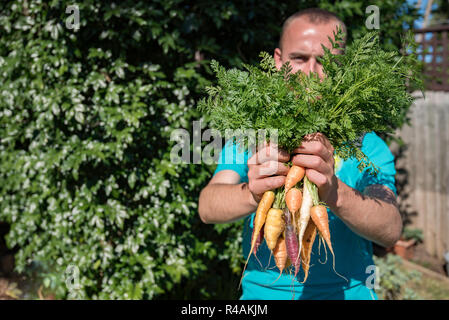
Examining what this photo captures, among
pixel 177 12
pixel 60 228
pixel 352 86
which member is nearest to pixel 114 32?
pixel 177 12

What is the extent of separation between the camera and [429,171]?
6188mm

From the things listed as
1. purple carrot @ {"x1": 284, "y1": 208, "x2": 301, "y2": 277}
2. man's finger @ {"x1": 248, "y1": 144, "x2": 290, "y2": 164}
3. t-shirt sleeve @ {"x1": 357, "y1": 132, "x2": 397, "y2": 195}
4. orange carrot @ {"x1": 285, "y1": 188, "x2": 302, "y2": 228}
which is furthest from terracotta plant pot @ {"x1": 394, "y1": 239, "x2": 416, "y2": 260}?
man's finger @ {"x1": 248, "y1": 144, "x2": 290, "y2": 164}

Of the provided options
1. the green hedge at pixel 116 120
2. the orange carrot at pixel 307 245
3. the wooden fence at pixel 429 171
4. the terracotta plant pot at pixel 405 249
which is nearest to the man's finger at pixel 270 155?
the orange carrot at pixel 307 245

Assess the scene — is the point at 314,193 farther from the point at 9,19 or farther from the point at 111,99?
the point at 9,19

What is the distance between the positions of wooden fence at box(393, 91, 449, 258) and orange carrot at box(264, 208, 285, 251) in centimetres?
520

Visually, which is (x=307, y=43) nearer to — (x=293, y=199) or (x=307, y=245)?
(x=293, y=199)

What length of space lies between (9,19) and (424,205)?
6394 mm

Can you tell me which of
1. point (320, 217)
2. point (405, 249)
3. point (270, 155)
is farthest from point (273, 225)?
point (405, 249)

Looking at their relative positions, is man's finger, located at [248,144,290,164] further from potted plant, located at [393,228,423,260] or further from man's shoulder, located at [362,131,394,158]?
potted plant, located at [393,228,423,260]

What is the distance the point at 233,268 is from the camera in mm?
3709

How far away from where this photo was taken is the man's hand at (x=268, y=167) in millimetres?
1471

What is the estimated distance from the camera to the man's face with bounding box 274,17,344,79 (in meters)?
1.73

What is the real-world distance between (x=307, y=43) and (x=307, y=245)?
3.07ft

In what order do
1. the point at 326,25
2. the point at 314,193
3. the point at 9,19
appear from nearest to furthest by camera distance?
the point at 314,193
the point at 326,25
the point at 9,19
